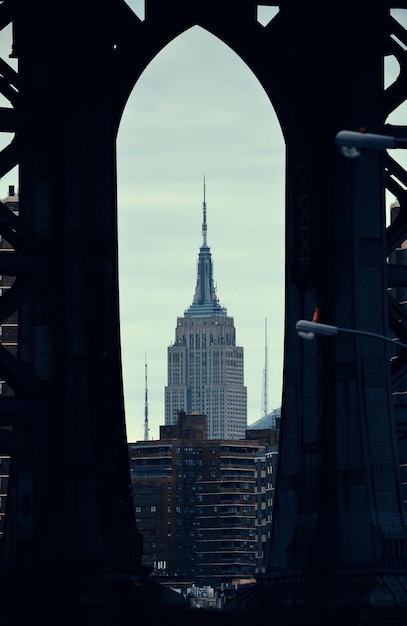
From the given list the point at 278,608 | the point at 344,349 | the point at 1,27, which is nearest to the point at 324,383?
the point at 344,349

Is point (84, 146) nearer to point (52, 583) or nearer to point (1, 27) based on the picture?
point (1, 27)

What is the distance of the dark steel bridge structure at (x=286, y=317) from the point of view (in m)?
64.1

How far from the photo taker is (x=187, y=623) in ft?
208

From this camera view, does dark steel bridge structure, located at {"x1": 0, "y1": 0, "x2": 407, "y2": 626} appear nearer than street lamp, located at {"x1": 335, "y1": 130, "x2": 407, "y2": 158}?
No

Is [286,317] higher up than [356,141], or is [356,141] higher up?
[286,317]

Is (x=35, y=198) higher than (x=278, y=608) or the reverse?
higher

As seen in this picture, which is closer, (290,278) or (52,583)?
(52,583)

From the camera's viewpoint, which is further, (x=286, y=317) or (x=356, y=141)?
(x=286, y=317)

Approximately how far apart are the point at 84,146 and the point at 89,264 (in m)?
2.84

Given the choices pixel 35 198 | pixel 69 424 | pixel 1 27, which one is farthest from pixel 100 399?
pixel 1 27

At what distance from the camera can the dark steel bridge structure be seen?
64.1 meters

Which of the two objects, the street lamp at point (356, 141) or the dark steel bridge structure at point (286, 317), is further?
the dark steel bridge structure at point (286, 317)

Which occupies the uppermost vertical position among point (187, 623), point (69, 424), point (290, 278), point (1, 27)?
point (1, 27)

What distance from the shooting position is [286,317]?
227 ft
